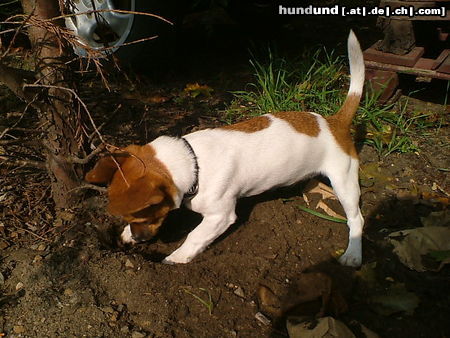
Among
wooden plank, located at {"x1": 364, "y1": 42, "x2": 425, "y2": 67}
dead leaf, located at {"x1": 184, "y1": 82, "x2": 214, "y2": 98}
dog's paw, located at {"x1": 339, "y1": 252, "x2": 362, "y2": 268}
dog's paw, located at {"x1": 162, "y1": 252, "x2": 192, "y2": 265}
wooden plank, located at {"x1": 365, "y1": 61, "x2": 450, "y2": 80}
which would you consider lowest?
dog's paw, located at {"x1": 339, "y1": 252, "x2": 362, "y2": 268}

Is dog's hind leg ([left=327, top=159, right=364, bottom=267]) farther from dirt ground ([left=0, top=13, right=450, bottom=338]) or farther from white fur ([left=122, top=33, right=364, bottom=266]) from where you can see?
dirt ground ([left=0, top=13, right=450, bottom=338])

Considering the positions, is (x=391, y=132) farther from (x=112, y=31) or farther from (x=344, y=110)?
(x=112, y=31)

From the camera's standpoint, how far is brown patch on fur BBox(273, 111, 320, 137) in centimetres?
304

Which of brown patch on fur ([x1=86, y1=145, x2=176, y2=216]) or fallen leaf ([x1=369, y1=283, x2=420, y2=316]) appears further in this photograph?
fallen leaf ([x1=369, y1=283, x2=420, y2=316])

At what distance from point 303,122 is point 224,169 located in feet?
2.40

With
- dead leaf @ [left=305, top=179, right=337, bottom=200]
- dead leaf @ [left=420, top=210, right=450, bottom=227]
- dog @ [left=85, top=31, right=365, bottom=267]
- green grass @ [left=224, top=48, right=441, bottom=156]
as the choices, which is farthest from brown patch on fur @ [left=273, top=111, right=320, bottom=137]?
dead leaf @ [left=420, top=210, right=450, bottom=227]

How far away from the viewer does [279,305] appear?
8.42 feet

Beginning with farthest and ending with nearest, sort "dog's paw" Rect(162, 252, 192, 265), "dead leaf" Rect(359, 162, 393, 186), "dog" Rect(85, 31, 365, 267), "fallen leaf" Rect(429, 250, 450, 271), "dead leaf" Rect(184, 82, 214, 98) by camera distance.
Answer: "dead leaf" Rect(184, 82, 214, 98)
"dead leaf" Rect(359, 162, 393, 186)
"dog's paw" Rect(162, 252, 192, 265)
"fallen leaf" Rect(429, 250, 450, 271)
"dog" Rect(85, 31, 365, 267)

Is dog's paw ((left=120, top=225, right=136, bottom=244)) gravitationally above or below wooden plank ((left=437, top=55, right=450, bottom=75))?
below

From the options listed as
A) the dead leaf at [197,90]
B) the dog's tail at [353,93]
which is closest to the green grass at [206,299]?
the dog's tail at [353,93]

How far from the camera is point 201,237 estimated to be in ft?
9.28

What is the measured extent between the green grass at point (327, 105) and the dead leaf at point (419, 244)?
108cm

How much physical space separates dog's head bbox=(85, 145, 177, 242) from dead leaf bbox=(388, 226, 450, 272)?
5.15ft

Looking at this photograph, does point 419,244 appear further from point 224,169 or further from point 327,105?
point 327,105
